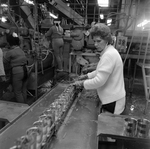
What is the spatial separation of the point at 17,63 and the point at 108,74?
195cm

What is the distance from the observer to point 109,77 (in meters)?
1.46

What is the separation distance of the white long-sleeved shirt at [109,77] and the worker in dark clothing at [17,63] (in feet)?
5.67

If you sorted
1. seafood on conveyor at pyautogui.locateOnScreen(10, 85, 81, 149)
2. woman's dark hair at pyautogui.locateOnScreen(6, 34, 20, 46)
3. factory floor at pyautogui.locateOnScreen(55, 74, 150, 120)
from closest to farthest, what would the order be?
seafood on conveyor at pyautogui.locateOnScreen(10, 85, 81, 149) → woman's dark hair at pyautogui.locateOnScreen(6, 34, 20, 46) → factory floor at pyautogui.locateOnScreen(55, 74, 150, 120)

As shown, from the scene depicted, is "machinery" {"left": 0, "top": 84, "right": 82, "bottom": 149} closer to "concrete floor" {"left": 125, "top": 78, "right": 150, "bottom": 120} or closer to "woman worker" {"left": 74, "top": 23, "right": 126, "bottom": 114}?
"woman worker" {"left": 74, "top": 23, "right": 126, "bottom": 114}

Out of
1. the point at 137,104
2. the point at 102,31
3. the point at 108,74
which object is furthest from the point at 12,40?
the point at 137,104

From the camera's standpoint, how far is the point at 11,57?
9.05ft

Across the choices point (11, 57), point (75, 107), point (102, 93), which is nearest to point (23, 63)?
point (11, 57)

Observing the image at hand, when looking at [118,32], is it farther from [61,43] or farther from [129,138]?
[129,138]

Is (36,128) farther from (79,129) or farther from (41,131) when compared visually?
(79,129)

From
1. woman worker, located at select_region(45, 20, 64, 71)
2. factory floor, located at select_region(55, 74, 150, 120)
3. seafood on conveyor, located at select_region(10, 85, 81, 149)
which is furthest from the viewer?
woman worker, located at select_region(45, 20, 64, 71)

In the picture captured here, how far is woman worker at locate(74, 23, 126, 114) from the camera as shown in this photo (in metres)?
1.37

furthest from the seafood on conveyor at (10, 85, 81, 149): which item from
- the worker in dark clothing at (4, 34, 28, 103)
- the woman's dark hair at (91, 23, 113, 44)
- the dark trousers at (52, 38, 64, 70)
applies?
the dark trousers at (52, 38, 64, 70)

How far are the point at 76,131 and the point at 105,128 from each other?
347 mm

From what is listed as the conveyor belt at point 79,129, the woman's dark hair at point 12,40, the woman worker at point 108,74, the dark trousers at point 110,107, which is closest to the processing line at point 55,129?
the conveyor belt at point 79,129
